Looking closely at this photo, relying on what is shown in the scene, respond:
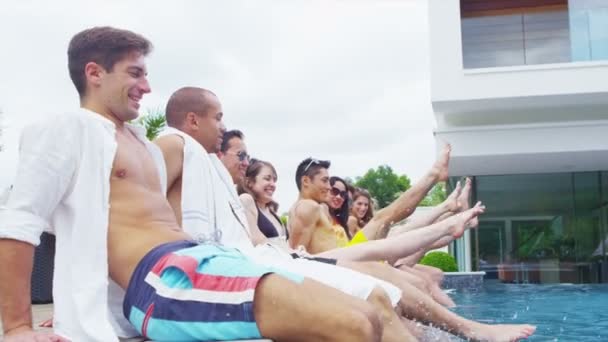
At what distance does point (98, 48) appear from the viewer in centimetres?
242

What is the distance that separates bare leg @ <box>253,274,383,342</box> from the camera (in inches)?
76.5

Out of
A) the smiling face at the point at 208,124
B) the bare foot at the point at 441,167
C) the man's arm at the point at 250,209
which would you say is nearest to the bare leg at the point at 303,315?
the smiling face at the point at 208,124

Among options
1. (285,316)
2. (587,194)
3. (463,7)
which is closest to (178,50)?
(285,316)

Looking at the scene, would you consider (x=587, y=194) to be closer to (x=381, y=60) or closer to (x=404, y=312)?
(x=381, y=60)

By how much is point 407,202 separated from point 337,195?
1245 millimetres

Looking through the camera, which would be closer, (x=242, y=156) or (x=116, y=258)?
(x=116, y=258)

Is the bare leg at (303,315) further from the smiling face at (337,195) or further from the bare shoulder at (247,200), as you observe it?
the smiling face at (337,195)

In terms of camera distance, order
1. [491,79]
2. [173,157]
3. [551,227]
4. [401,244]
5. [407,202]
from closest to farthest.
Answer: [173,157]
[401,244]
[407,202]
[491,79]
[551,227]

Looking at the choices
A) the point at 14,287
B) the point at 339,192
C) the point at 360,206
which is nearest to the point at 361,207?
the point at 360,206

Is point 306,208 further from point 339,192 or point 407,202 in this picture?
point 339,192

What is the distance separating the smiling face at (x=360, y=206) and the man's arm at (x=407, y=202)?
8.01 ft

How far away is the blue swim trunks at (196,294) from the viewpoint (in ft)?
6.55

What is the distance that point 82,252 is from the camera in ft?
7.07

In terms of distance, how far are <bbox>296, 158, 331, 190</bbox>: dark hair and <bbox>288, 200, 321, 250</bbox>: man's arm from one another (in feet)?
1.76
